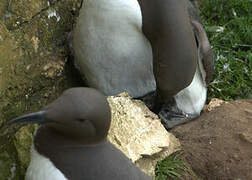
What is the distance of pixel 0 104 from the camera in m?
3.64

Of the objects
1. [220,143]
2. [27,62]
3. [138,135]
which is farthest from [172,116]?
[27,62]

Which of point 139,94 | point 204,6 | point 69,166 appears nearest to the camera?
point 69,166

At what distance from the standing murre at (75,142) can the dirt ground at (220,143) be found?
120cm

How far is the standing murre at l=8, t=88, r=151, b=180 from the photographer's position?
9.59 feet

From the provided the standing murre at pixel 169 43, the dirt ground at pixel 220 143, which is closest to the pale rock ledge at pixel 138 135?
the dirt ground at pixel 220 143

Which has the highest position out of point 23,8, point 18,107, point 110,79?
point 23,8

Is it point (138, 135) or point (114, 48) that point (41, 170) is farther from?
point (114, 48)

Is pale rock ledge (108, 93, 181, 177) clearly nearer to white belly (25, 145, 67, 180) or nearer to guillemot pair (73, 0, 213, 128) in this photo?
guillemot pair (73, 0, 213, 128)


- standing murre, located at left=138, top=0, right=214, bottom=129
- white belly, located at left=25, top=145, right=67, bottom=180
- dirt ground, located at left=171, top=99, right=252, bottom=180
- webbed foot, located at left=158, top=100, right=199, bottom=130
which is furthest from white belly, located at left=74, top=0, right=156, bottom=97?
white belly, located at left=25, top=145, right=67, bottom=180

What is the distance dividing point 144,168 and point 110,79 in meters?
0.93

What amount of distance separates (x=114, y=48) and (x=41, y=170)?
1503mm

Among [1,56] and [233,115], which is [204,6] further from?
[1,56]

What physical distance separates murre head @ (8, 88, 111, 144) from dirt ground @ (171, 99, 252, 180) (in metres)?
1.49

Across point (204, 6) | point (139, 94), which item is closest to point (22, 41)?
point (139, 94)
